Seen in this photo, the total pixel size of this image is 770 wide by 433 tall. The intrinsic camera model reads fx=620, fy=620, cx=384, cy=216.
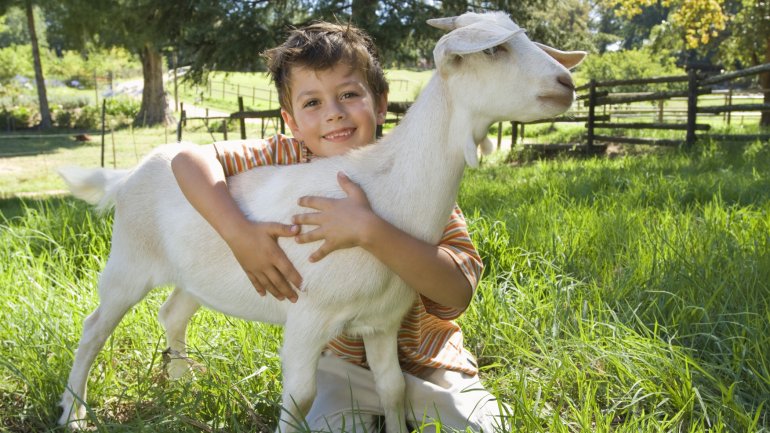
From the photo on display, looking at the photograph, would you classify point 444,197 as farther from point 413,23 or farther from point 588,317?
point 413,23

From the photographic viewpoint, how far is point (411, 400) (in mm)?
2203

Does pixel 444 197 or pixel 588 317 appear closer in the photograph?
pixel 444 197

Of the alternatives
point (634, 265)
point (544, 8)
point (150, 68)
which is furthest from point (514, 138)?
point (150, 68)

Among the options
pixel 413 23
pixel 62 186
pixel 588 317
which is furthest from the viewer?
pixel 62 186

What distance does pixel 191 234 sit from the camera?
6.54 ft

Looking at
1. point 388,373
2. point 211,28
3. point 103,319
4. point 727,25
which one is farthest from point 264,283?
point 727,25

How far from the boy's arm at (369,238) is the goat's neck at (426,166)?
2.6 inches

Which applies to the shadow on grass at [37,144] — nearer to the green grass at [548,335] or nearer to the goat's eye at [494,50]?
the green grass at [548,335]

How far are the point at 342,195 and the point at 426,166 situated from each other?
255mm

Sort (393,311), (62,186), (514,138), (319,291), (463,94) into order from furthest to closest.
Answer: (514,138), (62,186), (393,311), (319,291), (463,94)

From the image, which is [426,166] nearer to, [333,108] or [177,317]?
[333,108]

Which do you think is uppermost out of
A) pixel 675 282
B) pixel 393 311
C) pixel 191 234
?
pixel 191 234

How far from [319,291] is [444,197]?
431 millimetres

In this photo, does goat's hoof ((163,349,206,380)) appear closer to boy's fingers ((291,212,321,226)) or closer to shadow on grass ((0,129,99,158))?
boy's fingers ((291,212,321,226))
